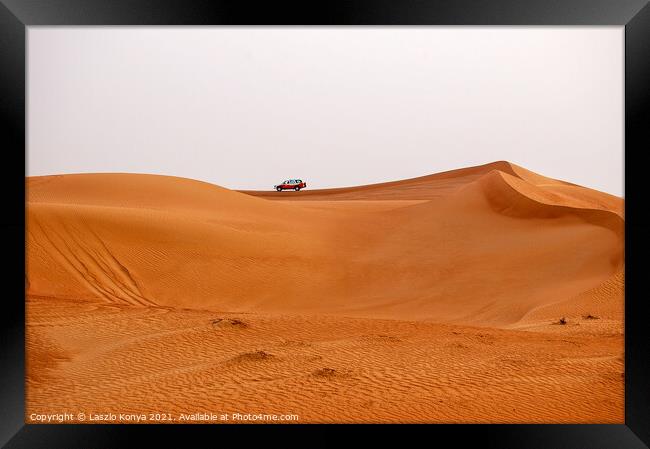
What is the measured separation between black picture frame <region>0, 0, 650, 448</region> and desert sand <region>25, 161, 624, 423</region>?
574 millimetres

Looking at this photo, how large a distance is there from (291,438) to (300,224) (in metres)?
17.3

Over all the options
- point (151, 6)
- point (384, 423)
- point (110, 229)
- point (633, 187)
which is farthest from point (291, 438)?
point (110, 229)

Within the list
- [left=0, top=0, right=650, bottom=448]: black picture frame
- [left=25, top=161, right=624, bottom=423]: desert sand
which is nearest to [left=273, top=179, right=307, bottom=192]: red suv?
[left=25, top=161, right=624, bottom=423]: desert sand

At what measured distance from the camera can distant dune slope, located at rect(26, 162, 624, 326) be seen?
13.1 metres

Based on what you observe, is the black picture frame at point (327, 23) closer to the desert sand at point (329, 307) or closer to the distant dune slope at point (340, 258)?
the desert sand at point (329, 307)

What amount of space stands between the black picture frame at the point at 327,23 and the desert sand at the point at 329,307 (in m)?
0.57

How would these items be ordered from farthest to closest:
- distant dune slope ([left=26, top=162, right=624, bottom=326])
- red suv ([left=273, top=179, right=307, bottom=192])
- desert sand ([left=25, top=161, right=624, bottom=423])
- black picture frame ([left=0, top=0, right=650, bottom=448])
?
red suv ([left=273, top=179, right=307, bottom=192])
distant dune slope ([left=26, top=162, right=624, bottom=326])
desert sand ([left=25, top=161, right=624, bottom=423])
black picture frame ([left=0, top=0, right=650, bottom=448])

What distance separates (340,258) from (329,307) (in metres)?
4.18

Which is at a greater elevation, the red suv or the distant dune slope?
the red suv

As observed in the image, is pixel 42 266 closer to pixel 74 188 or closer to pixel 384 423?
pixel 384 423

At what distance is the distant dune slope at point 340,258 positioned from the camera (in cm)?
1307

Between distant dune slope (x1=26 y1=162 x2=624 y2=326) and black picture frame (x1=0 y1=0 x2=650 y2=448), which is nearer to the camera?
black picture frame (x1=0 y1=0 x2=650 y2=448)

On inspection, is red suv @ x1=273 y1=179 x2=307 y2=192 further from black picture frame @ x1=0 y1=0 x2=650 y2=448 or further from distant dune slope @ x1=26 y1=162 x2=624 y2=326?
black picture frame @ x1=0 y1=0 x2=650 y2=448

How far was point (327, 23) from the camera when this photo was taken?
568cm
